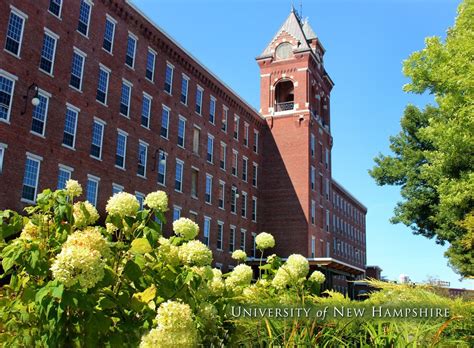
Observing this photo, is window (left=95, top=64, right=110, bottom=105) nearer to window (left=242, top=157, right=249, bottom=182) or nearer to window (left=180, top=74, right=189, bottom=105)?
window (left=180, top=74, right=189, bottom=105)

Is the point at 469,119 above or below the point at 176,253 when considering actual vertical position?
above

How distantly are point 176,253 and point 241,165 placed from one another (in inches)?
1451

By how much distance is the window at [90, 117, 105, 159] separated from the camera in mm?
24773

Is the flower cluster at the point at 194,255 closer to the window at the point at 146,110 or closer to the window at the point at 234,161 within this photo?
the window at the point at 146,110

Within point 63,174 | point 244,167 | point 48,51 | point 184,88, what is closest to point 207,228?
point 244,167

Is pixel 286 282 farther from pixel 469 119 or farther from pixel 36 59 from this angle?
pixel 36 59

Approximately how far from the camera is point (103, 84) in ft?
85.1

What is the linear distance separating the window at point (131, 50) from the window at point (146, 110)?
2.09 m

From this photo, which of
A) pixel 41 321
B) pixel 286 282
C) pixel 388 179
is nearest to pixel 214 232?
pixel 388 179

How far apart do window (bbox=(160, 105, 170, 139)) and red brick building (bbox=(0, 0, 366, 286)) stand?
0.29 ft

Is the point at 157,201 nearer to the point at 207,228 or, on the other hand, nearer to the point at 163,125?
the point at 163,125

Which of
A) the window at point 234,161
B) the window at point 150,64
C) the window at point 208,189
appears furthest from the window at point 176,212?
the window at point 234,161

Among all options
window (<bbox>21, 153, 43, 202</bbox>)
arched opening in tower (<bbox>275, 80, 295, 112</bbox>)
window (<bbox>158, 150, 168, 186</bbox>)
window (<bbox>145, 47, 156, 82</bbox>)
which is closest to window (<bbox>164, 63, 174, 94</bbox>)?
window (<bbox>145, 47, 156, 82</bbox>)

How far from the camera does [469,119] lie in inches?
539
